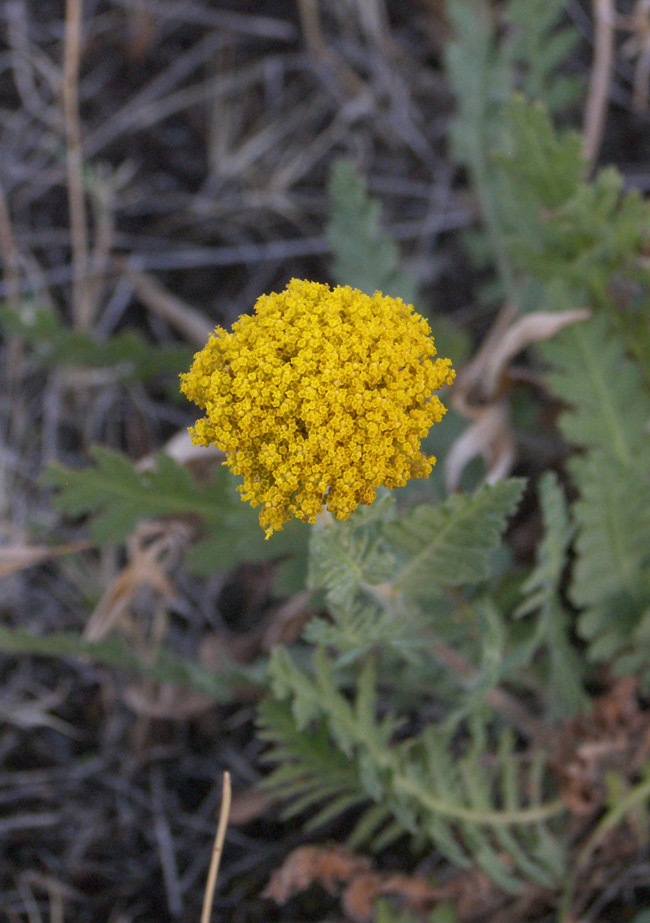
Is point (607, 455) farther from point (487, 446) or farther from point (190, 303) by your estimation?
point (190, 303)

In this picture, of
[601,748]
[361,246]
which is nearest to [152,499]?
[361,246]

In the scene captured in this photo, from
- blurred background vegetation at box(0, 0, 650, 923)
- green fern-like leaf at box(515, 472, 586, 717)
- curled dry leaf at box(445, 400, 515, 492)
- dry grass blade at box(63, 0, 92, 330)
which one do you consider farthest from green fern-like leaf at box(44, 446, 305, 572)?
dry grass blade at box(63, 0, 92, 330)

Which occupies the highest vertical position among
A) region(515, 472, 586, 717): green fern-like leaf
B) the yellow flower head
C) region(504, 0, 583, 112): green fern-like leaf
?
region(504, 0, 583, 112): green fern-like leaf

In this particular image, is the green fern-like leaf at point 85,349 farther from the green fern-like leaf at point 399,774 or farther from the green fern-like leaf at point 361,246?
the green fern-like leaf at point 399,774

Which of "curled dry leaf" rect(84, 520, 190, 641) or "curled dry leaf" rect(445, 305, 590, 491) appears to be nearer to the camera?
"curled dry leaf" rect(445, 305, 590, 491)

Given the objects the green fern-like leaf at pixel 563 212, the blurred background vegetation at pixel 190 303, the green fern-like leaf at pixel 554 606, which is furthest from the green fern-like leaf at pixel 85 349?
the green fern-like leaf at pixel 554 606

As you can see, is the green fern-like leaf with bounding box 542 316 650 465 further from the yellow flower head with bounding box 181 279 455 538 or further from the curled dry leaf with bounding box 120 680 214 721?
the curled dry leaf with bounding box 120 680 214 721
